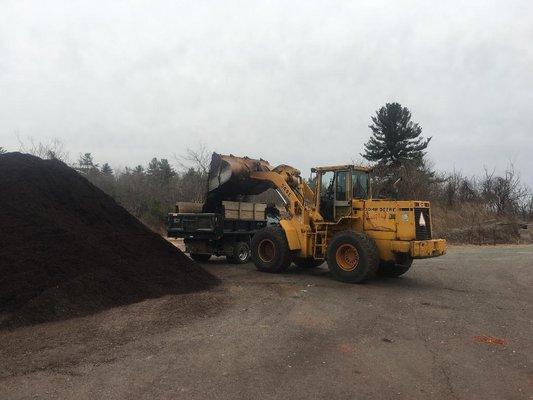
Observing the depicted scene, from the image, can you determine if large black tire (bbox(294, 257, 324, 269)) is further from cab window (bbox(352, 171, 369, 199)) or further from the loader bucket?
cab window (bbox(352, 171, 369, 199))

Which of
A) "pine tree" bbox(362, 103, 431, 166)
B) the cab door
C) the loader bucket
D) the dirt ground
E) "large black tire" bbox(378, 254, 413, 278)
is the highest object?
"pine tree" bbox(362, 103, 431, 166)

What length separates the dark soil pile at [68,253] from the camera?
736 centimetres

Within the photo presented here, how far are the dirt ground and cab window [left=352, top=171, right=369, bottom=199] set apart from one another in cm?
271

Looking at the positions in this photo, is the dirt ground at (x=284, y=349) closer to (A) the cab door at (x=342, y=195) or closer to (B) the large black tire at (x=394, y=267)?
(B) the large black tire at (x=394, y=267)

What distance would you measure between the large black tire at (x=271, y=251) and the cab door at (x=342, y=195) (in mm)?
1595

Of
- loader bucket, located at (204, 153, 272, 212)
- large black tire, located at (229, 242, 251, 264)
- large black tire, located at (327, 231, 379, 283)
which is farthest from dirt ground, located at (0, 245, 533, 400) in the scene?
large black tire, located at (229, 242, 251, 264)

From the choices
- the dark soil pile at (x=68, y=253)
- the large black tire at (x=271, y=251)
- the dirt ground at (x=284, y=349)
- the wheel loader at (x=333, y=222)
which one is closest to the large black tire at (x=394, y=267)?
the wheel loader at (x=333, y=222)

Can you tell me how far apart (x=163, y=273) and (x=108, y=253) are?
3.78 ft

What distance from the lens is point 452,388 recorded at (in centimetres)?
486

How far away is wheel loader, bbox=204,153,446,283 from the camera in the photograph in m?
10.5

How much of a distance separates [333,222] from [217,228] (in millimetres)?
3850

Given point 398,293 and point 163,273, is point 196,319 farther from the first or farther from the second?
point 398,293

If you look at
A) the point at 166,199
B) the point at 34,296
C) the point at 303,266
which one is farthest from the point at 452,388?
the point at 166,199

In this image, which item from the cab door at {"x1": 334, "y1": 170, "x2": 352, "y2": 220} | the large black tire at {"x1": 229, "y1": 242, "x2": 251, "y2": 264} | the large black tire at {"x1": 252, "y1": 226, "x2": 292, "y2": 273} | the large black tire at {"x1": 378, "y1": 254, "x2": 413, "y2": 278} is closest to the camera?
the large black tire at {"x1": 378, "y1": 254, "x2": 413, "y2": 278}
